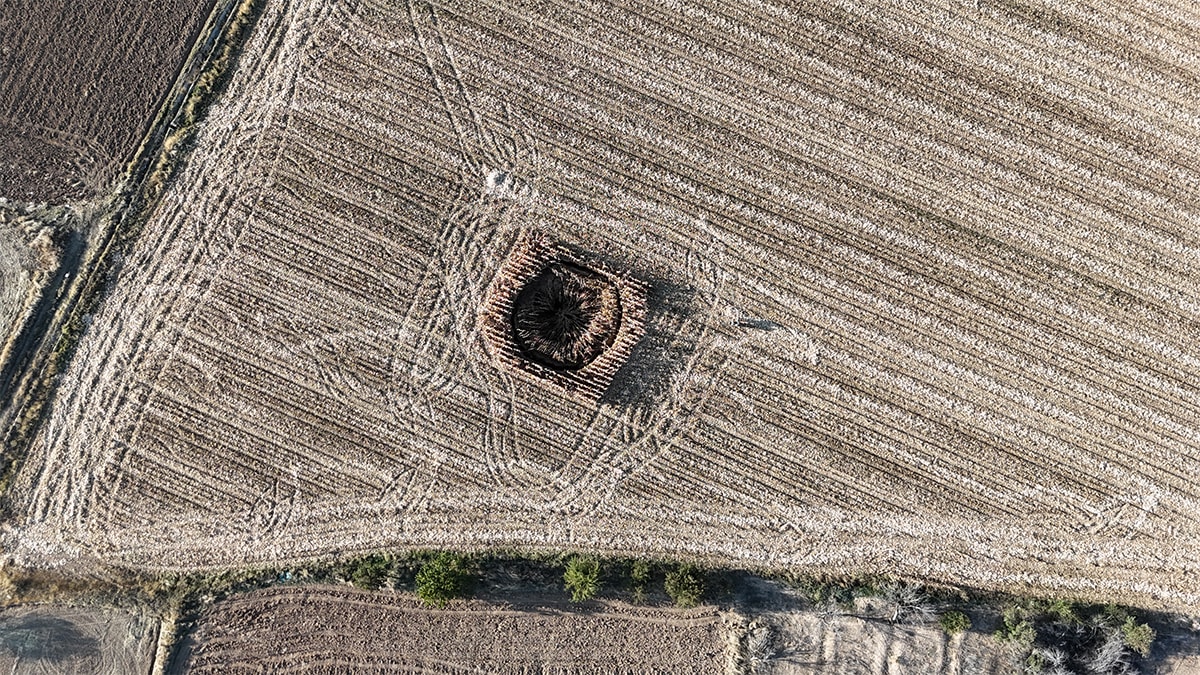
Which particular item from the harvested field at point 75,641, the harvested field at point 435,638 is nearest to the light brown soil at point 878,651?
the harvested field at point 435,638

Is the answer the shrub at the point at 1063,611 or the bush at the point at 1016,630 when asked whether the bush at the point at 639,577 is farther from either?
the shrub at the point at 1063,611

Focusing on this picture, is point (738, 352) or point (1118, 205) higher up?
point (1118, 205)

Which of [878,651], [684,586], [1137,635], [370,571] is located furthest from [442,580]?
[1137,635]

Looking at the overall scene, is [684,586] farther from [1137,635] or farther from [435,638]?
[1137,635]

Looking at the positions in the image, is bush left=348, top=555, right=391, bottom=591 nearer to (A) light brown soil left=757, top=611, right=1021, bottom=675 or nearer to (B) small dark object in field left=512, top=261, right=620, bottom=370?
(B) small dark object in field left=512, top=261, right=620, bottom=370

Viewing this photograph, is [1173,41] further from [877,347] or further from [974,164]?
[877,347]

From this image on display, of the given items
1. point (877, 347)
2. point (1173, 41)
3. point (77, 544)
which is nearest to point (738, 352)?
point (877, 347)

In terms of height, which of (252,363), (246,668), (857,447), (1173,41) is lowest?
(246,668)
